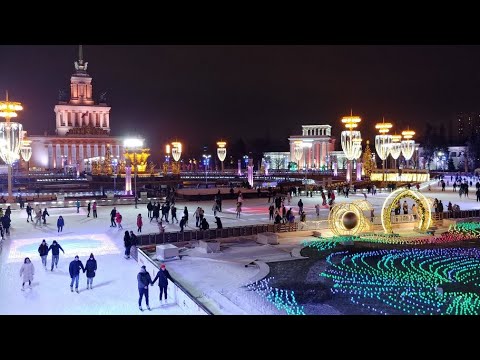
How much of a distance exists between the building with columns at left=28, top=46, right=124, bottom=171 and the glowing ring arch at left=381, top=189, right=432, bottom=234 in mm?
65418

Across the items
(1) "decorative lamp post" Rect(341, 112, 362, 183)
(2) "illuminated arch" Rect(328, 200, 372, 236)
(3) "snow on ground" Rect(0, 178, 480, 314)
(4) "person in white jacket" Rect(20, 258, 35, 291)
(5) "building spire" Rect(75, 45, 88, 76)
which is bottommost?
(3) "snow on ground" Rect(0, 178, 480, 314)

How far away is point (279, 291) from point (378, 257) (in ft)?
16.6

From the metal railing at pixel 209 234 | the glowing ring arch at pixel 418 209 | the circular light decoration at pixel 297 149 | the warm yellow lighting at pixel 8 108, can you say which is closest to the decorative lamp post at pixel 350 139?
the glowing ring arch at pixel 418 209

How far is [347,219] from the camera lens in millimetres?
17922

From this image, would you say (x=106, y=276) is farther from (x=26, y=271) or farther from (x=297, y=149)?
(x=297, y=149)

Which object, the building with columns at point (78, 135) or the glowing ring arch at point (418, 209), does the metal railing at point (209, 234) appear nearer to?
the glowing ring arch at point (418, 209)

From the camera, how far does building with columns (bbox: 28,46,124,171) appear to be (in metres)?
83.4

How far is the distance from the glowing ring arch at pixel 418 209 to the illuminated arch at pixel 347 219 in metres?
1.12

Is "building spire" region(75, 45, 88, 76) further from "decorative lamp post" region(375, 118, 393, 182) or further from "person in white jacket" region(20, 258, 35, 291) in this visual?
"person in white jacket" region(20, 258, 35, 291)

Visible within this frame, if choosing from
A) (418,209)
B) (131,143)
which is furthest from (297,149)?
(418,209)

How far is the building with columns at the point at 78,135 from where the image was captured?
3285 inches

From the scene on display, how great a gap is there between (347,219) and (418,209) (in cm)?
354

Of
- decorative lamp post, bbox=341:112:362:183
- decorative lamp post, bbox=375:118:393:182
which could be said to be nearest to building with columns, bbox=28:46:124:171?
decorative lamp post, bbox=375:118:393:182
